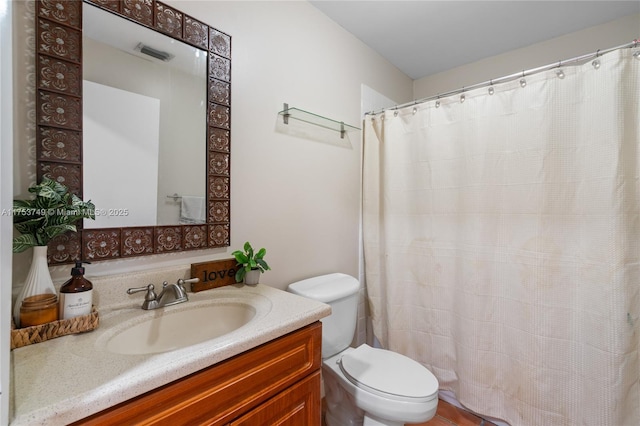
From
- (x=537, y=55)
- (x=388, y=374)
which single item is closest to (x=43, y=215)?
(x=388, y=374)

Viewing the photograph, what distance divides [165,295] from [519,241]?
1.68 metres

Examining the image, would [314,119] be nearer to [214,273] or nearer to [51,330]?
[214,273]

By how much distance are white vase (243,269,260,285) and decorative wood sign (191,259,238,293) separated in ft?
0.19

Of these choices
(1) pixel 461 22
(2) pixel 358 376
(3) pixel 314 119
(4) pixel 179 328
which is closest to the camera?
(4) pixel 179 328

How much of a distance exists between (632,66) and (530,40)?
3.24 ft

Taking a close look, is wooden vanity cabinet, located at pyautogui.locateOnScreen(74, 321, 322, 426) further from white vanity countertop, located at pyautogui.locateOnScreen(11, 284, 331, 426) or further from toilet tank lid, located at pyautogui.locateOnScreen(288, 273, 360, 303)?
toilet tank lid, located at pyautogui.locateOnScreen(288, 273, 360, 303)

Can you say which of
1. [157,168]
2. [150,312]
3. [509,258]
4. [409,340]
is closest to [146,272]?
[150,312]

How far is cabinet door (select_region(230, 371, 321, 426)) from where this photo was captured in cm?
83

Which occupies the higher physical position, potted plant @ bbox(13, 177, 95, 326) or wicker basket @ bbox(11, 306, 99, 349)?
potted plant @ bbox(13, 177, 95, 326)

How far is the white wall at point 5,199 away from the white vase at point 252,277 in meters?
0.82

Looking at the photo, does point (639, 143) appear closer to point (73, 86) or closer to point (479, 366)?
point (479, 366)

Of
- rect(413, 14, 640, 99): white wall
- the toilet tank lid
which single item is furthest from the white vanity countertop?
rect(413, 14, 640, 99): white wall

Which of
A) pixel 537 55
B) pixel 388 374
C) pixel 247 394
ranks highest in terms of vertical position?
pixel 537 55

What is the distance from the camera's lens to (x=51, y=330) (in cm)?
77
